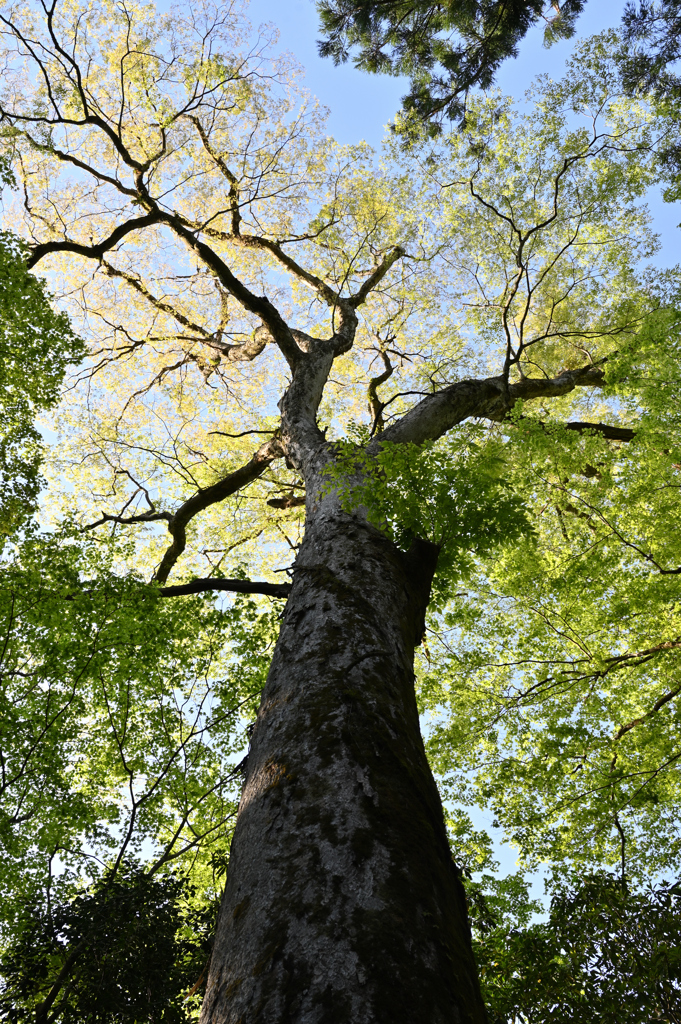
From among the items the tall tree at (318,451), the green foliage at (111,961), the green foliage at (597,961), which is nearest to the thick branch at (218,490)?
the tall tree at (318,451)

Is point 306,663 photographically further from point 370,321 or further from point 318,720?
point 370,321

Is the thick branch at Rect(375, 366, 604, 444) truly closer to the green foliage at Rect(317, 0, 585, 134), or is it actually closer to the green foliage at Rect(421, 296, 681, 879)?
the green foliage at Rect(421, 296, 681, 879)

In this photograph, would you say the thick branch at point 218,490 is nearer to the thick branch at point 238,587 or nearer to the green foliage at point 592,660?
the thick branch at point 238,587

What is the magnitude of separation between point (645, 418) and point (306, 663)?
269 inches

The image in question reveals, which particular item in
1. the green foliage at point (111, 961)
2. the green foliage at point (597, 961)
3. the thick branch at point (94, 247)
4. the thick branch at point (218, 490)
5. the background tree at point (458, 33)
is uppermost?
the background tree at point (458, 33)

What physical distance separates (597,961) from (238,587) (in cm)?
491

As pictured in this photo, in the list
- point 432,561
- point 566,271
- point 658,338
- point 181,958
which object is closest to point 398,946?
point 432,561

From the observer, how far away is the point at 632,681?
9523 millimetres

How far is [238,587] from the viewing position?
275 inches

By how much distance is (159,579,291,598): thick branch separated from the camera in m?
6.26

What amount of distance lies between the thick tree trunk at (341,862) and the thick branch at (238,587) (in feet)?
8.73

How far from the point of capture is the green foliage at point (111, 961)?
4.19 meters

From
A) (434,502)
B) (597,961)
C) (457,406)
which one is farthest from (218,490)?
(597,961)

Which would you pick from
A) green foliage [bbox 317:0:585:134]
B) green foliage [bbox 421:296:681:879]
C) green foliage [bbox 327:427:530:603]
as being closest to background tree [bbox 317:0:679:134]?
green foliage [bbox 317:0:585:134]
